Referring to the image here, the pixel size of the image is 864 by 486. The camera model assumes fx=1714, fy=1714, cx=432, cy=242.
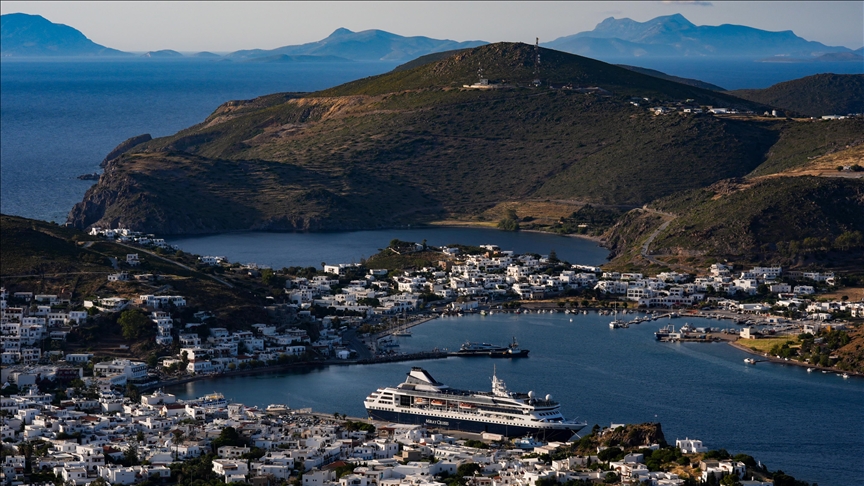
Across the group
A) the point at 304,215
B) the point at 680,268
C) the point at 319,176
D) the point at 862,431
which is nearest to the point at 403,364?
the point at 862,431

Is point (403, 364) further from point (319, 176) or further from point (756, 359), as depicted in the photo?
point (319, 176)

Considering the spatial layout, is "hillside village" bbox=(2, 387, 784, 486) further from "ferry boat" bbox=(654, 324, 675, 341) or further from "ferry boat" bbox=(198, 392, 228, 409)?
"ferry boat" bbox=(654, 324, 675, 341)

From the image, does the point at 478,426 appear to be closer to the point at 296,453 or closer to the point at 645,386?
the point at 296,453

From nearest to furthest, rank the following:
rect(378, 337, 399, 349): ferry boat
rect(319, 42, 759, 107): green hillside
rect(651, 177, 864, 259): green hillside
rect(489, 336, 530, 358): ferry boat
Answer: rect(489, 336, 530, 358): ferry boat
rect(378, 337, 399, 349): ferry boat
rect(651, 177, 864, 259): green hillside
rect(319, 42, 759, 107): green hillside

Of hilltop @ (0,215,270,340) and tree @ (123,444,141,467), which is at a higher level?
hilltop @ (0,215,270,340)

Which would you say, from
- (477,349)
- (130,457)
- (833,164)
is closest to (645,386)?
(477,349)

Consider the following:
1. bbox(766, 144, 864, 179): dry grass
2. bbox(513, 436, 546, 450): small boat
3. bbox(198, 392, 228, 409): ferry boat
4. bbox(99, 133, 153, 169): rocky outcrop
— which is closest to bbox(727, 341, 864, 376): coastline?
bbox(513, 436, 546, 450): small boat
